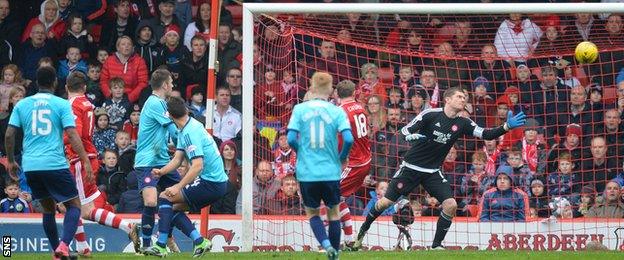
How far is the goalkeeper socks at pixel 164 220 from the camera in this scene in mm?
14383

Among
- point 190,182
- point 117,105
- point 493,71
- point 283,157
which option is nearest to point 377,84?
point 493,71

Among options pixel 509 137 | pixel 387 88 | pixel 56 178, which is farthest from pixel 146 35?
pixel 56 178

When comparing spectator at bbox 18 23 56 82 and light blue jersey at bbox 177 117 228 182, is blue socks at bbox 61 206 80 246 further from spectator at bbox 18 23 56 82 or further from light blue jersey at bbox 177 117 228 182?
spectator at bbox 18 23 56 82

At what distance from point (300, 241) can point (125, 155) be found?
119 inches

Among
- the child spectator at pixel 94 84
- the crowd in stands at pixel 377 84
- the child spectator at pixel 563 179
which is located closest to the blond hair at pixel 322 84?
the crowd in stands at pixel 377 84

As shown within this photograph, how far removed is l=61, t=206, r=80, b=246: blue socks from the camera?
44.7 ft

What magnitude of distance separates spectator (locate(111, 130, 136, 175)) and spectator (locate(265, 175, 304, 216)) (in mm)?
2389

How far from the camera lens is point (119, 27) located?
21.4 meters

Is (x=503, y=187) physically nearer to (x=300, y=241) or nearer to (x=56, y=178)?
(x=300, y=241)

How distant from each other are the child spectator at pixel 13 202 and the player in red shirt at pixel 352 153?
4.51 meters

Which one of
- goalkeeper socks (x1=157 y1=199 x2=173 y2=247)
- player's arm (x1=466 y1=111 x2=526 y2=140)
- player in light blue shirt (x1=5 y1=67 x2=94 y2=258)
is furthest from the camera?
player's arm (x1=466 y1=111 x2=526 y2=140)

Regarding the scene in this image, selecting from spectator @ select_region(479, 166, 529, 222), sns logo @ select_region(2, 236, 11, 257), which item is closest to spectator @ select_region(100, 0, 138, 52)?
sns logo @ select_region(2, 236, 11, 257)

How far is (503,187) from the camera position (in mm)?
18188

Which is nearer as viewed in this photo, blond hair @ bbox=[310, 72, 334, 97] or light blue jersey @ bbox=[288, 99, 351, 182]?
light blue jersey @ bbox=[288, 99, 351, 182]
